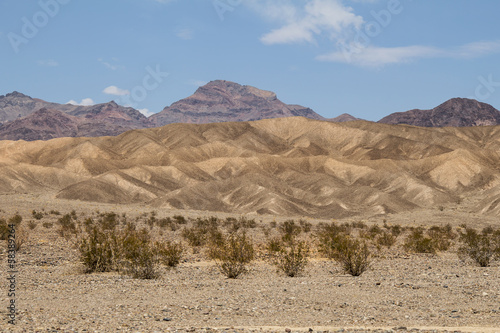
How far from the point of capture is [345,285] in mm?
15469

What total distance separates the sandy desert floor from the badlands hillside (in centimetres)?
5604

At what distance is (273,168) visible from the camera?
109 metres

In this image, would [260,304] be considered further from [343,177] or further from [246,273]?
[343,177]

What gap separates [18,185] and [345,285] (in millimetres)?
94449

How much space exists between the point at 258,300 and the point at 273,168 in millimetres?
96692

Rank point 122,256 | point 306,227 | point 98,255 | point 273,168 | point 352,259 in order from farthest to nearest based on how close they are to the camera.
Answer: point 273,168
point 306,227
point 122,256
point 352,259
point 98,255

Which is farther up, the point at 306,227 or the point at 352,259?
the point at 306,227

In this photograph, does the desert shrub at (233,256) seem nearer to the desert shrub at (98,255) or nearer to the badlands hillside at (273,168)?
the desert shrub at (98,255)

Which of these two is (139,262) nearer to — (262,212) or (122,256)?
(122,256)

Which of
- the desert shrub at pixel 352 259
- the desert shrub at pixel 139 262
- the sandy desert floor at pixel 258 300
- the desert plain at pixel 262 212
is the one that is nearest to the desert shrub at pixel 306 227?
the desert plain at pixel 262 212

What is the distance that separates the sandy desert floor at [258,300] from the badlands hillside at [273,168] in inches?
2206

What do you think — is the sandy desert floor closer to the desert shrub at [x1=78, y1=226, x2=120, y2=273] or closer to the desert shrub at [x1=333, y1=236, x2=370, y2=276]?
the desert shrub at [x1=333, y1=236, x2=370, y2=276]

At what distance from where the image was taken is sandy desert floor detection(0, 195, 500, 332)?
10344 mm

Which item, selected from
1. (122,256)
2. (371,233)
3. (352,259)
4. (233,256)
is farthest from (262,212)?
(352,259)
